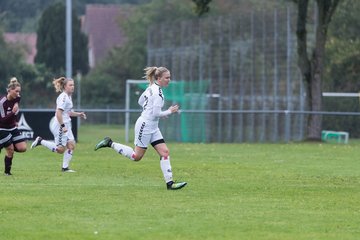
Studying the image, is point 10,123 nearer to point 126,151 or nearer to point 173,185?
point 126,151

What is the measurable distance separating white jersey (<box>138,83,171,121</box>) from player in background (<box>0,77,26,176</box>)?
12.0 feet

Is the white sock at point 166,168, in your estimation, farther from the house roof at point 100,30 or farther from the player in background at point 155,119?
the house roof at point 100,30

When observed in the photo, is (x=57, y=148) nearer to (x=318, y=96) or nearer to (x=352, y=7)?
(x=318, y=96)

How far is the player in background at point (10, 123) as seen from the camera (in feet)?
68.5

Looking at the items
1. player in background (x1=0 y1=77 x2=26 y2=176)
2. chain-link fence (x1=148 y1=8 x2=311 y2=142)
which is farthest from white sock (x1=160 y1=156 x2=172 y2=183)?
chain-link fence (x1=148 y1=8 x2=311 y2=142)

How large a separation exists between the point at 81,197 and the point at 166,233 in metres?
3.94

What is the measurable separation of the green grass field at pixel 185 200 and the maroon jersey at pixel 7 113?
1.02 metres

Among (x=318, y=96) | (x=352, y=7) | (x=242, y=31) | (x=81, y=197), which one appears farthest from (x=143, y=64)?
(x=81, y=197)

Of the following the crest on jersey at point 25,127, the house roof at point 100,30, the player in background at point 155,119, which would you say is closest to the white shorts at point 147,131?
the player in background at point 155,119

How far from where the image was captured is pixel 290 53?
4375 centimetres

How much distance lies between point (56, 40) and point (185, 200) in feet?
215

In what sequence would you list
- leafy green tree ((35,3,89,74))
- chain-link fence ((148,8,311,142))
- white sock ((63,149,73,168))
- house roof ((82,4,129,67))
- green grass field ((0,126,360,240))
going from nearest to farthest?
green grass field ((0,126,360,240)), white sock ((63,149,73,168)), chain-link fence ((148,8,311,142)), leafy green tree ((35,3,89,74)), house roof ((82,4,129,67))

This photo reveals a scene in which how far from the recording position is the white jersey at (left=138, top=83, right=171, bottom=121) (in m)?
17.8

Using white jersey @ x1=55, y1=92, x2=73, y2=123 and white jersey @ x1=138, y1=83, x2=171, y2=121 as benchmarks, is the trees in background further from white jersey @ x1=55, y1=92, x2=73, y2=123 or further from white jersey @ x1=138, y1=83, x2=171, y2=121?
white jersey @ x1=138, y1=83, x2=171, y2=121
